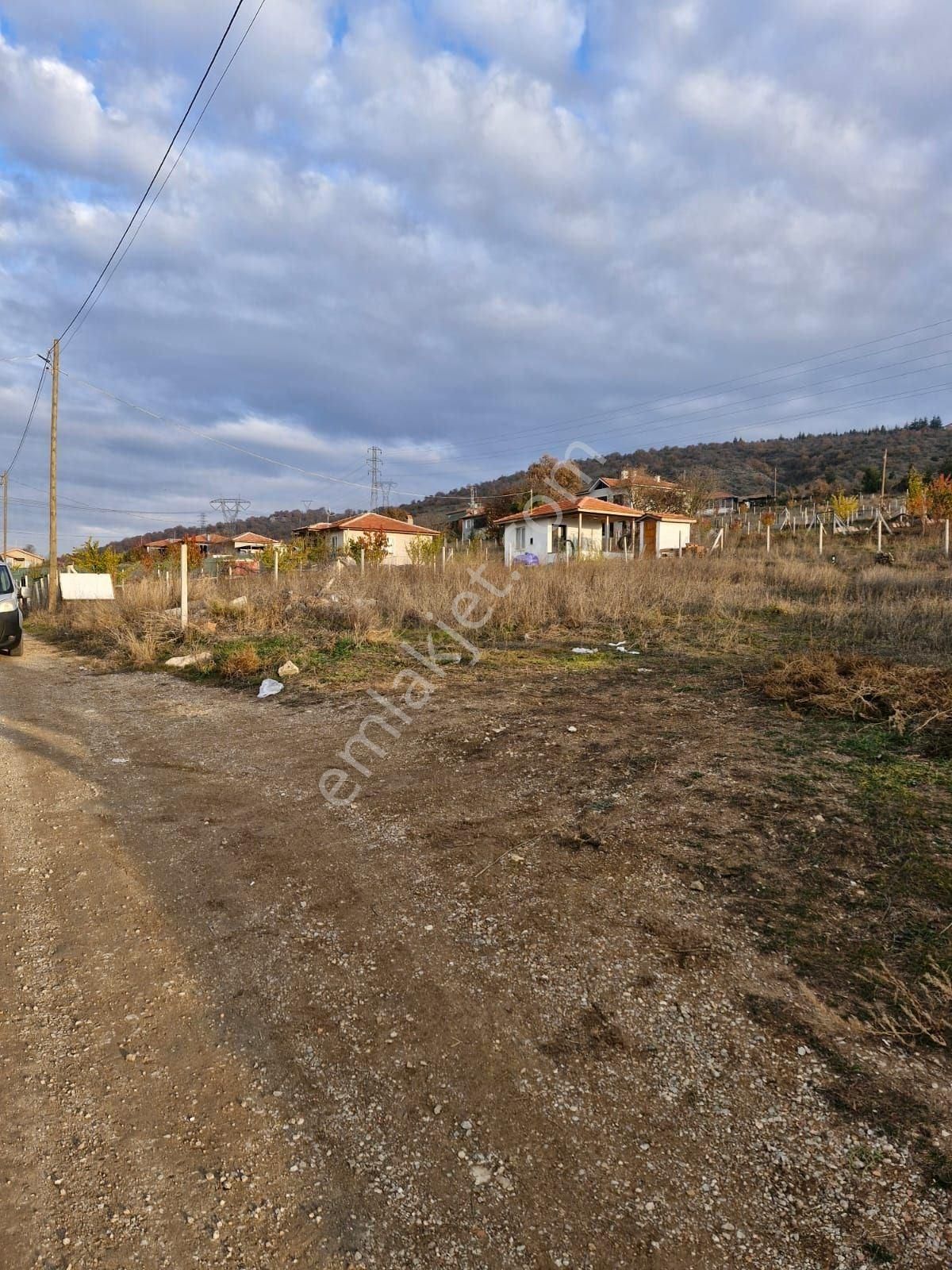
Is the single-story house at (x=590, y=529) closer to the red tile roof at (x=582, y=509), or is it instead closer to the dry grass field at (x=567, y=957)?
the red tile roof at (x=582, y=509)

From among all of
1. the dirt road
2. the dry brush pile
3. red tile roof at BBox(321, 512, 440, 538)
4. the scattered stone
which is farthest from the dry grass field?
red tile roof at BBox(321, 512, 440, 538)

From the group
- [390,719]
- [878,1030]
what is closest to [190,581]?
[390,719]

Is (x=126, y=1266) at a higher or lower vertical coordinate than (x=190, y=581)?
lower

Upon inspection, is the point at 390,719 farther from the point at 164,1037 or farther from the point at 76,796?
the point at 164,1037

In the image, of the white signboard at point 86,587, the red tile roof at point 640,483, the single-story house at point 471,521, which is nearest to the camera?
the white signboard at point 86,587

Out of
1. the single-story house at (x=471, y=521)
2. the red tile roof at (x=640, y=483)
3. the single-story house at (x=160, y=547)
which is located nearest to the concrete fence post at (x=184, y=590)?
the single-story house at (x=160, y=547)

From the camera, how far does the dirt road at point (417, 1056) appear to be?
5.01 ft

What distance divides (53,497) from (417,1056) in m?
23.8

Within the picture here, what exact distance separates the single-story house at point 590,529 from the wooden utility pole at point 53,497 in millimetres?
18301

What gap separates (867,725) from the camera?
16.9 ft

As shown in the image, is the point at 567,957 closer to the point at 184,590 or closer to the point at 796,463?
the point at 184,590

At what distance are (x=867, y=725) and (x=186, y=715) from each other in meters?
6.44

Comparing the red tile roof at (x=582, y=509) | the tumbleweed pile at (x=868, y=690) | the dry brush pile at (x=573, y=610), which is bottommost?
the tumbleweed pile at (x=868, y=690)

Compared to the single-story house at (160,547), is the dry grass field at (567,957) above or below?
below
